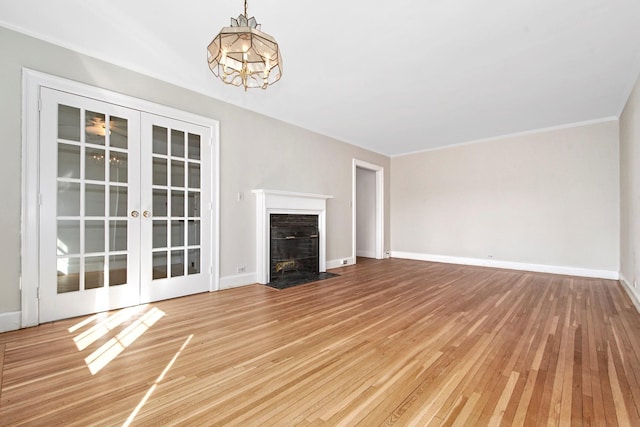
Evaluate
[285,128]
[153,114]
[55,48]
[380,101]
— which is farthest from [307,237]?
[55,48]

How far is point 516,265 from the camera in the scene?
18.9ft

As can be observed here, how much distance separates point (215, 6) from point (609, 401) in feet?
12.5

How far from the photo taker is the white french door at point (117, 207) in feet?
9.19

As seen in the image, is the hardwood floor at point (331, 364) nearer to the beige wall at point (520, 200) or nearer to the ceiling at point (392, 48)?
the beige wall at point (520, 200)

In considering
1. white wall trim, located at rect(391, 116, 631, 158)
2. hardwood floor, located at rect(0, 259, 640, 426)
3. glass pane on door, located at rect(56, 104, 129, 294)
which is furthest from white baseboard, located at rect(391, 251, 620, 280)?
glass pane on door, located at rect(56, 104, 129, 294)

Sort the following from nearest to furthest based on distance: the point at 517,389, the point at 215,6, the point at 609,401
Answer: the point at 609,401, the point at 517,389, the point at 215,6

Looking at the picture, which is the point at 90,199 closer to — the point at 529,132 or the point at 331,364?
the point at 331,364

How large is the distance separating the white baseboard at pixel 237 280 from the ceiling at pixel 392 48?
8.55ft

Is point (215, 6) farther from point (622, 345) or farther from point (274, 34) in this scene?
point (622, 345)

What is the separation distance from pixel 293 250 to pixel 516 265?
4542 millimetres

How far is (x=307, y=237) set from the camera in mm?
5262

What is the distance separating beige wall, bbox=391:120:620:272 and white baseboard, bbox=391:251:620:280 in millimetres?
69

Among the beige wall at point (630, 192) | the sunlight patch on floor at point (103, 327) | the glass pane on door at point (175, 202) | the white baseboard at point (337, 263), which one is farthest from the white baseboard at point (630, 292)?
the sunlight patch on floor at point (103, 327)

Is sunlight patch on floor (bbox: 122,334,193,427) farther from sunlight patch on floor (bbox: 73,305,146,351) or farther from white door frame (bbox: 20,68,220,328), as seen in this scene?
white door frame (bbox: 20,68,220,328)
